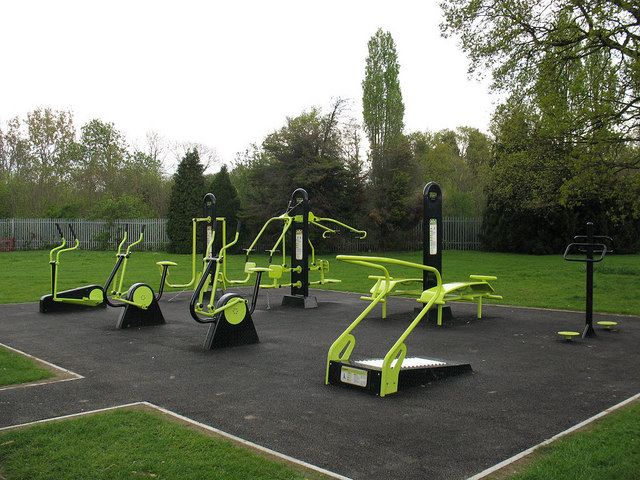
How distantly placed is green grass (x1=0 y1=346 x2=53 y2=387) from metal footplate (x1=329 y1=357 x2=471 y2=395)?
2.74 meters

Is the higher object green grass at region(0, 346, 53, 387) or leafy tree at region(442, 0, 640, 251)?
leafy tree at region(442, 0, 640, 251)

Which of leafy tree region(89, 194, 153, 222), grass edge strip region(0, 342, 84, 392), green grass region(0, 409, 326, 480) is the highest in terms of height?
leafy tree region(89, 194, 153, 222)

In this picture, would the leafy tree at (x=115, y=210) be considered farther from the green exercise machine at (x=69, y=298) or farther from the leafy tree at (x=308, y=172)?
the green exercise machine at (x=69, y=298)

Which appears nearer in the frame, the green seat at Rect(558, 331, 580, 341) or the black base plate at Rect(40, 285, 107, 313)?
the green seat at Rect(558, 331, 580, 341)

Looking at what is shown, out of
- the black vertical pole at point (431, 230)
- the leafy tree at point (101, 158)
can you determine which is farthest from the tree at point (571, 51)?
the leafy tree at point (101, 158)

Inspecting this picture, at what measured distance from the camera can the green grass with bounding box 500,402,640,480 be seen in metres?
3.52

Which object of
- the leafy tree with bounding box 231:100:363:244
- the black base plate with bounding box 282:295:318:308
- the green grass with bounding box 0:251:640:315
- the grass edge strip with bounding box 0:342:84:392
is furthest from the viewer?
the leafy tree with bounding box 231:100:363:244

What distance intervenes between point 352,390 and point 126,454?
216 cm

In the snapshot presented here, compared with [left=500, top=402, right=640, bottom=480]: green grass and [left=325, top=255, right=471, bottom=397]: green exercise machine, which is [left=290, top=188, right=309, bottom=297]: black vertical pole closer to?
[left=325, top=255, right=471, bottom=397]: green exercise machine

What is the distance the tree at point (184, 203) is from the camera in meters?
28.2

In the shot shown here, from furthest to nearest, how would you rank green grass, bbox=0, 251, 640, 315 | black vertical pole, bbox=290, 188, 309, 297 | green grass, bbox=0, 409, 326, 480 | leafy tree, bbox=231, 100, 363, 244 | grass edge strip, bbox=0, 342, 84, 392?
leafy tree, bbox=231, 100, 363, 244 < green grass, bbox=0, 251, 640, 315 < black vertical pole, bbox=290, 188, 309, 297 < grass edge strip, bbox=0, 342, 84, 392 < green grass, bbox=0, 409, 326, 480

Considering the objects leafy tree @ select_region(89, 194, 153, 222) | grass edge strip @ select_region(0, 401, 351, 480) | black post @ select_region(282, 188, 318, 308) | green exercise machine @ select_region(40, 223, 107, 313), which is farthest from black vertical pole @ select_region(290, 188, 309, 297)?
leafy tree @ select_region(89, 194, 153, 222)

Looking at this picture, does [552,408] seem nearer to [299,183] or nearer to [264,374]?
[264,374]

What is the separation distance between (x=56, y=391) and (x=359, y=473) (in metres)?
3.05
